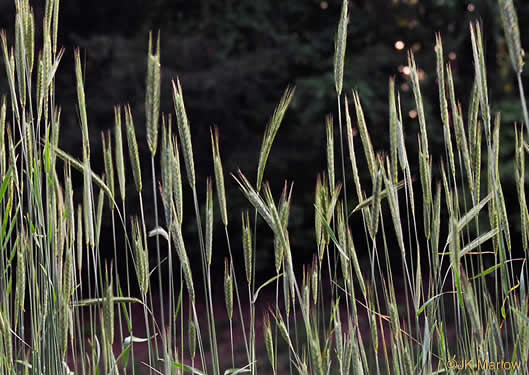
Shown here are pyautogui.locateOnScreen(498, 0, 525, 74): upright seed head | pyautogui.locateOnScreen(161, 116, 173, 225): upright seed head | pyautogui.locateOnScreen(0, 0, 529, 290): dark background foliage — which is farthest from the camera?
pyautogui.locateOnScreen(0, 0, 529, 290): dark background foliage

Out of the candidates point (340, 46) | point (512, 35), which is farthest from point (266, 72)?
point (512, 35)

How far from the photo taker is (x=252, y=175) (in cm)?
489

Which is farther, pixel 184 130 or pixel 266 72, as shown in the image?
pixel 266 72

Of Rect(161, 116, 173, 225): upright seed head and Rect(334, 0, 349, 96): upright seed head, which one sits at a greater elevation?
Rect(334, 0, 349, 96): upright seed head

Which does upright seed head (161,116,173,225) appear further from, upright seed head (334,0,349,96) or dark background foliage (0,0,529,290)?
dark background foliage (0,0,529,290)

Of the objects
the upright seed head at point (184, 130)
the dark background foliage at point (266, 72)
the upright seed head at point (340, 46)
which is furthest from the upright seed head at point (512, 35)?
the dark background foliage at point (266, 72)

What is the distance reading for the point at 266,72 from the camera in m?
4.96

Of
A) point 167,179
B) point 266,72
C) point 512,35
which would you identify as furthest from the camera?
point 266,72

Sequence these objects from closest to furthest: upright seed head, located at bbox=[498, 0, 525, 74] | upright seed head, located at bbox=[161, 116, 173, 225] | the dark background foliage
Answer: upright seed head, located at bbox=[498, 0, 525, 74]
upright seed head, located at bbox=[161, 116, 173, 225]
the dark background foliage

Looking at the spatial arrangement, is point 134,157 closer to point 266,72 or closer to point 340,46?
point 340,46

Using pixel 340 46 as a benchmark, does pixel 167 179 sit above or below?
below

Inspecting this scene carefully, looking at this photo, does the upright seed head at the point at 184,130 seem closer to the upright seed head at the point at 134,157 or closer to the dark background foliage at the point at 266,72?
the upright seed head at the point at 134,157

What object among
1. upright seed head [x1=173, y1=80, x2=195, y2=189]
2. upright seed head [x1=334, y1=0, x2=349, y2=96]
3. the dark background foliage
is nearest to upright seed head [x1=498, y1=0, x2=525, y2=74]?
upright seed head [x1=334, y1=0, x2=349, y2=96]

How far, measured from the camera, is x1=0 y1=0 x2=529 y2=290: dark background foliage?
4715mm
